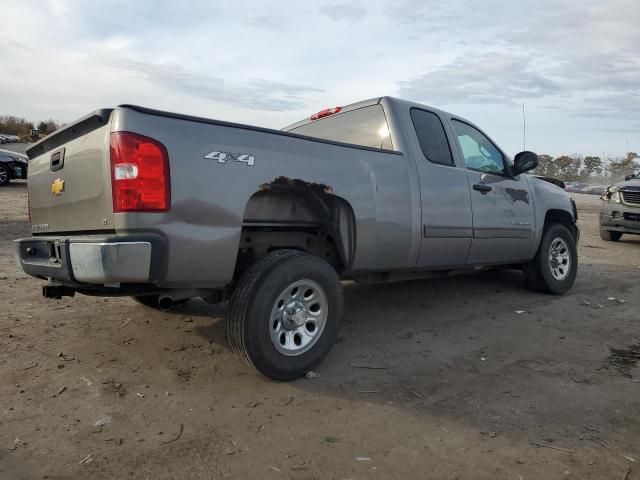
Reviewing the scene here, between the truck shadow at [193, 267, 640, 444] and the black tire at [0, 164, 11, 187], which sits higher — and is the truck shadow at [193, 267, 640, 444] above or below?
below

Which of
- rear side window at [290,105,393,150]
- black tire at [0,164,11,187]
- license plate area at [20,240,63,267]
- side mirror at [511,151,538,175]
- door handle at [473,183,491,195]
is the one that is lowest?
license plate area at [20,240,63,267]

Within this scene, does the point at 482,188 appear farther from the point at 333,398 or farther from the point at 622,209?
the point at 622,209

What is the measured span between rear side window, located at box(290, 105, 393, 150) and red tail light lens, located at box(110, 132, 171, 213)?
2.11 meters

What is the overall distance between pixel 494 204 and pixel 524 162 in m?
0.70

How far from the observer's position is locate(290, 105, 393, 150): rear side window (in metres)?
4.23

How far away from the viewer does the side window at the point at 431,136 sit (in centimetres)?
430

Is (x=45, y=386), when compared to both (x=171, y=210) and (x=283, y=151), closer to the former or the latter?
(x=171, y=210)

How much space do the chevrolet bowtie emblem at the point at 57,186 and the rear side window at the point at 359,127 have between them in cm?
244

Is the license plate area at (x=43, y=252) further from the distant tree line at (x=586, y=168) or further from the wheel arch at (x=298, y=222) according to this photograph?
the distant tree line at (x=586, y=168)

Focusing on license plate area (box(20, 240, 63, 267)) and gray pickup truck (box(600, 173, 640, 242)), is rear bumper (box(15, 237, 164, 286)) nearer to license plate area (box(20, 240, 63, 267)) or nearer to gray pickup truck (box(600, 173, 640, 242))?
license plate area (box(20, 240, 63, 267))

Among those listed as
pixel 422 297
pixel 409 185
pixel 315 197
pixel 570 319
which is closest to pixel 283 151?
pixel 315 197

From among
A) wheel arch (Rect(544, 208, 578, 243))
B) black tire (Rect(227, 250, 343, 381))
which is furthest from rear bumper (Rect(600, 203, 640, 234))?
black tire (Rect(227, 250, 343, 381))

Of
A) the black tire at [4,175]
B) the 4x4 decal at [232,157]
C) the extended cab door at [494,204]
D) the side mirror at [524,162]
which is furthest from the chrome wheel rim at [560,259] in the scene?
the black tire at [4,175]

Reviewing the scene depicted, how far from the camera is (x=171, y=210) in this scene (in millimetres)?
2668
